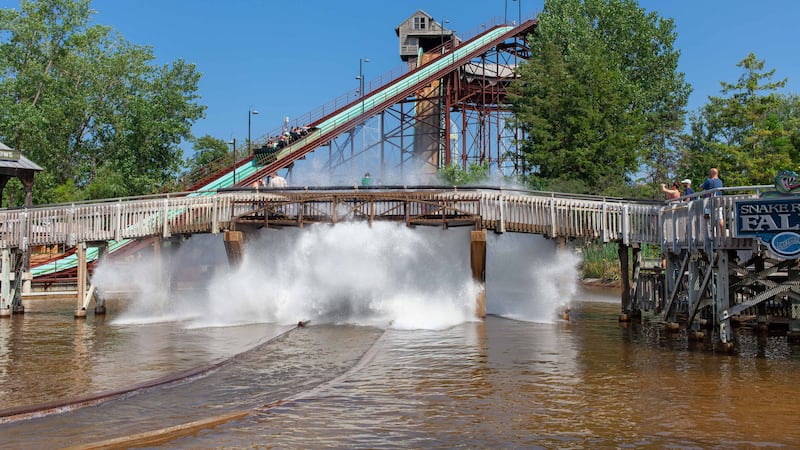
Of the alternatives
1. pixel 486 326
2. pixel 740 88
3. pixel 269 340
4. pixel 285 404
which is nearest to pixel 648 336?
pixel 486 326

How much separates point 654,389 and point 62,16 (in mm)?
60121

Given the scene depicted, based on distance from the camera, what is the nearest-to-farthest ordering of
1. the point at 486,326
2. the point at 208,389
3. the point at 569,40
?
the point at 208,389 → the point at 486,326 → the point at 569,40

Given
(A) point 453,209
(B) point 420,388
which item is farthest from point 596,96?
(B) point 420,388

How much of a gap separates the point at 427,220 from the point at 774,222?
11.7 metres

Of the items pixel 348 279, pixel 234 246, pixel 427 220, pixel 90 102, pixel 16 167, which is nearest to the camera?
pixel 427 220

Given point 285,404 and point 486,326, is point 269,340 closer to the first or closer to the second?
point 486,326

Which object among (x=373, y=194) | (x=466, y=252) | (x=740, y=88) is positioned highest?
(x=740, y=88)

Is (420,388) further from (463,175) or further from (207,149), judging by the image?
(207,149)

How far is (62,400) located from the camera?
12359mm

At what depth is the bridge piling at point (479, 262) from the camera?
26.0m

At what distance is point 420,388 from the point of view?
46.2ft

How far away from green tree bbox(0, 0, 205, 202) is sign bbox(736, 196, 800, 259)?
48.9m

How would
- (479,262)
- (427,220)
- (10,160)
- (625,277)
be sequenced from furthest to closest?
(10,160) < (625,277) < (427,220) < (479,262)

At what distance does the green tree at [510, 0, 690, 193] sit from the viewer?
167 feet
